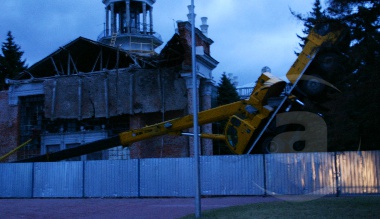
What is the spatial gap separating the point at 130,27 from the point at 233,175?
21.4 m

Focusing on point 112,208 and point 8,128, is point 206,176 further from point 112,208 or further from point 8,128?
point 8,128

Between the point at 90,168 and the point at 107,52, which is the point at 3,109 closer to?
the point at 107,52

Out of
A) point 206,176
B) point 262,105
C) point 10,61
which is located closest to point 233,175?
point 206,176

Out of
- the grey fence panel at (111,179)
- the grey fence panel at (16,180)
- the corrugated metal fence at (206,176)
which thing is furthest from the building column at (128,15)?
the grey fence panel at (111,179)

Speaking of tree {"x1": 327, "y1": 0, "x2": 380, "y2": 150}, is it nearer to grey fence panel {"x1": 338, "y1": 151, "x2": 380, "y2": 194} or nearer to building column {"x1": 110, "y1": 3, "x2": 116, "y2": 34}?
grey fence panel {"x1": 338, "y1": 151, "x2": 380, "y2": 194}

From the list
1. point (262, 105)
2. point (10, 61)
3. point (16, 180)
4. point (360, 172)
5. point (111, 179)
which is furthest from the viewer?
point (10, 61)

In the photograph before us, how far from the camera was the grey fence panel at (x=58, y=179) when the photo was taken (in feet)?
80.8

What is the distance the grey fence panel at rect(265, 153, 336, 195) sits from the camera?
2098cm

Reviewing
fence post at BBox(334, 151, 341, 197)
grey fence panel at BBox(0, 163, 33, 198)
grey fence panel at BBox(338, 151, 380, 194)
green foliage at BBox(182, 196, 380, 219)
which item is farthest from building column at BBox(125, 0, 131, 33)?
green foliage at BBox(182, 196, 380, 219)

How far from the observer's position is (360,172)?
20625mm

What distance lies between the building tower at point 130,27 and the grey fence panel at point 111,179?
1494cm

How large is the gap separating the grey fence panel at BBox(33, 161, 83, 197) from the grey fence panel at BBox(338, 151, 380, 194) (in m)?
12.8

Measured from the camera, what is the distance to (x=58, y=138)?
32.7 metres

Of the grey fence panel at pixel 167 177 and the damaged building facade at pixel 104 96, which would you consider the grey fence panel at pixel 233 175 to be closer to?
the grey fence panel at pixel 167 177
